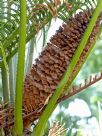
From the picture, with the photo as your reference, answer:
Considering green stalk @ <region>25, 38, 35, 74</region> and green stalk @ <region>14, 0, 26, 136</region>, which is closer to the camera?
green stalk @ <region>14, 0, 26, 136</region>

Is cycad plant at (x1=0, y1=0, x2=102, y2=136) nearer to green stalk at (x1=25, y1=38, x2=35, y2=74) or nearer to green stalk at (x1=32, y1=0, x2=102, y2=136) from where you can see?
green stalk at (x1=32, y1=0, x2=102, y2=136)

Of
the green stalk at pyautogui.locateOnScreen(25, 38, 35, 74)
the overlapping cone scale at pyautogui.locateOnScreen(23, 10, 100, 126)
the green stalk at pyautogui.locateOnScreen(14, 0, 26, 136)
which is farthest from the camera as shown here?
the green stalk at pyautogui.locateOnScreen(25, 38, 35, 74)

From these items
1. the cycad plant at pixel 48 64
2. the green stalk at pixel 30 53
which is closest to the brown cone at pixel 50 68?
the cycad plant at pixel 48 64

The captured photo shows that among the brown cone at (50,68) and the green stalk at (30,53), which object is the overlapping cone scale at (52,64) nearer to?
the brown cone at (50,68)

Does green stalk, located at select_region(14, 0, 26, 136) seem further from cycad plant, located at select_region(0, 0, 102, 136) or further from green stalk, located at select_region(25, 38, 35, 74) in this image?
green stalk, located at select_region(25, 38, 35, 74)

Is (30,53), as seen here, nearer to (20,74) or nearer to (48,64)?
(48,64)

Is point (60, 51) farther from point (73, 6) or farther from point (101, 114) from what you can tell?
point (101, 114)

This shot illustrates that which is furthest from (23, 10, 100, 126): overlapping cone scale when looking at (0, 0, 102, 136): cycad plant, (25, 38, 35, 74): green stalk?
(25, 38, 35, 74): green stalk

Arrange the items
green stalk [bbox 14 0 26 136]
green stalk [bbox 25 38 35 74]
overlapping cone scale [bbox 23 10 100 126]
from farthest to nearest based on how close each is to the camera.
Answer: green stalk [bbox 25 38 35 74], overlapping cone scale [bbox 23 10 100 126], green stalk [bbox 14 0 26 136]

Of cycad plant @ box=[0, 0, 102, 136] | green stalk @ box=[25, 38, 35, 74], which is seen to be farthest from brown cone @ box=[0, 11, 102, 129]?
green stalk @ box=[25, 38, 35, 74]
